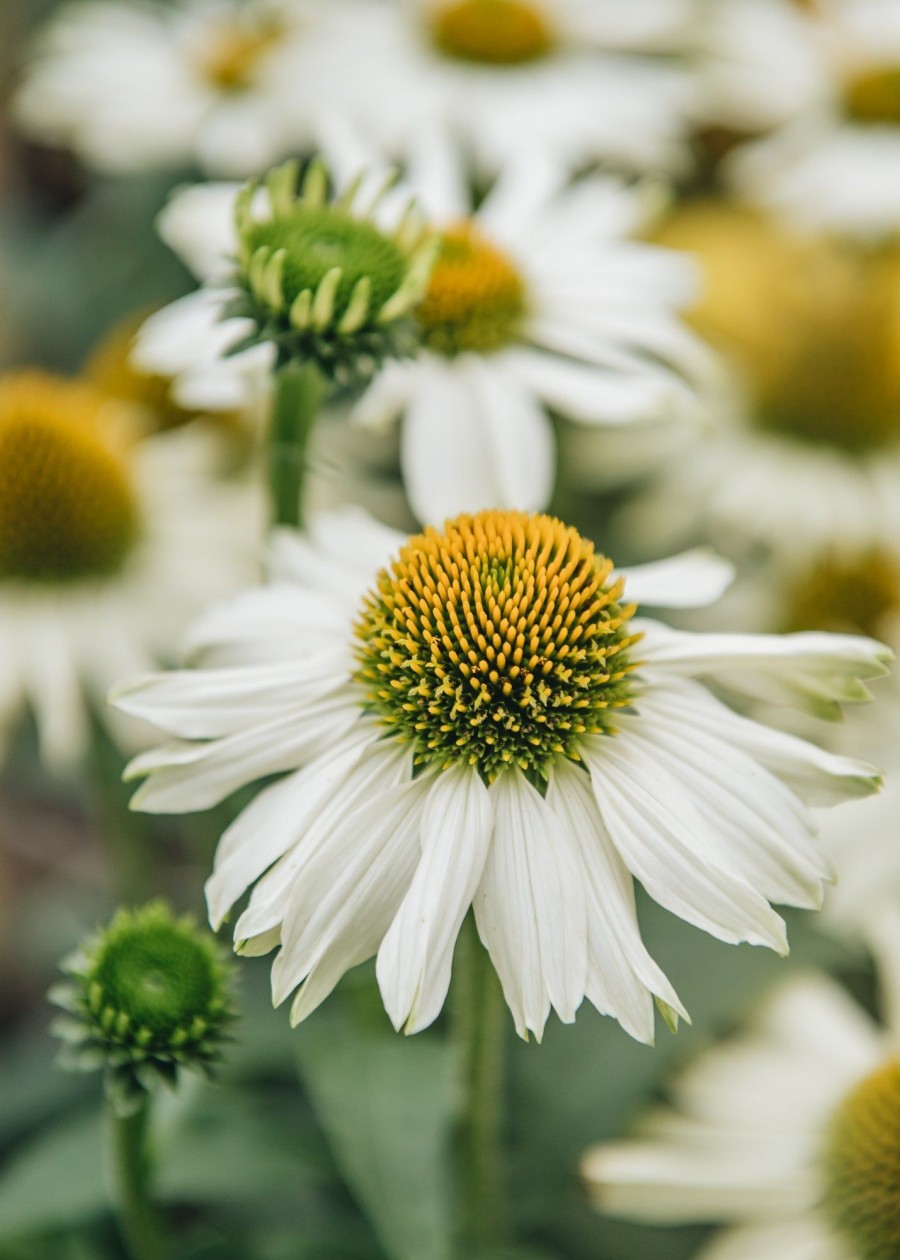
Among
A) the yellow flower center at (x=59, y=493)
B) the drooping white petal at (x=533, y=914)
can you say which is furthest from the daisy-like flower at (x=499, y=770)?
the yellow flower center at (x=59, y=493)

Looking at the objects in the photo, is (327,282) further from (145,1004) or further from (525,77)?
(525,77)

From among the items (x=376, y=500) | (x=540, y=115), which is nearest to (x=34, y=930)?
(x=376, y=500)

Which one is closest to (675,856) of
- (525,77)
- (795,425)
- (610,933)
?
(610,933)

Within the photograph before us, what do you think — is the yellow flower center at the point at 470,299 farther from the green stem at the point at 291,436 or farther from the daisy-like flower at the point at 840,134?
the daisy-like flower at the point at 840,134

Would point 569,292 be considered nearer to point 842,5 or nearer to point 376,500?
point 376,500

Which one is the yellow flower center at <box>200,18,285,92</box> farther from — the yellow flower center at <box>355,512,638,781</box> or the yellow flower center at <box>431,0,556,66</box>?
the yellow flower center at <box>355,512,638,781</box>

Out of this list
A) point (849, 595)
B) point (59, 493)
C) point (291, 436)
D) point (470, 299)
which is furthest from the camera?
point (849, 595)
